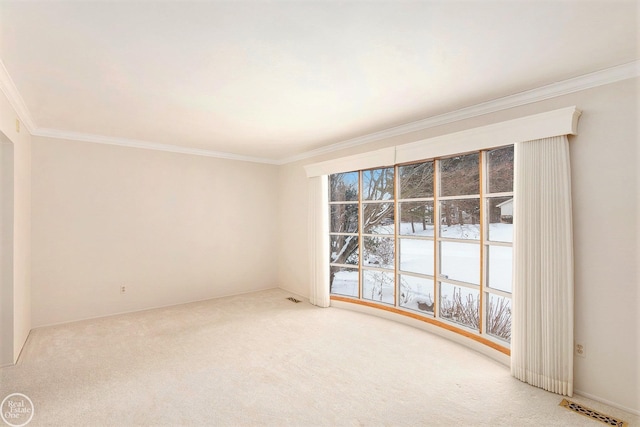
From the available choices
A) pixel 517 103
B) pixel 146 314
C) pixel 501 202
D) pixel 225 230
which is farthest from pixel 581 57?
pixel 146 314

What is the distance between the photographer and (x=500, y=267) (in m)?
3.19

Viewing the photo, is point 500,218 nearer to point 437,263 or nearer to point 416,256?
point 437,263

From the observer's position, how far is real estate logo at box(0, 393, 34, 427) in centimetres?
216

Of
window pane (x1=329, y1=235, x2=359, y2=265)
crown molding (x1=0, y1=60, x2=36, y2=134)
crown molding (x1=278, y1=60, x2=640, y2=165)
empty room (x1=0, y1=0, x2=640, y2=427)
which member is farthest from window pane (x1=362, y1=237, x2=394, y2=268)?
crown molding (x1=0, y1=60, x2=36, y2=134)

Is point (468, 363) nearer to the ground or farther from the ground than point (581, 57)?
nearer to the ground

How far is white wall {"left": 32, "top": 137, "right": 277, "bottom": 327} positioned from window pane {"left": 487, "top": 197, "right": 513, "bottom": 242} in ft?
13.0

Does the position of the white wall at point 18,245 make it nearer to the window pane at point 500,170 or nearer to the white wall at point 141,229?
the white wall at point 141,229

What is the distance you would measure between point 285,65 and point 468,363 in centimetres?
322

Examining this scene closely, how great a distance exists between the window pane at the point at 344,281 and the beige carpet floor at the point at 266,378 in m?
0.80

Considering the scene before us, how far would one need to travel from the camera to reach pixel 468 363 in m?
3.02

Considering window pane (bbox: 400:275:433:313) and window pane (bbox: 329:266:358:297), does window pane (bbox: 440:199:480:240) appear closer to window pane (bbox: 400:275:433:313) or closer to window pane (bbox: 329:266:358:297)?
window pane (bbox: 400:275:433:313)

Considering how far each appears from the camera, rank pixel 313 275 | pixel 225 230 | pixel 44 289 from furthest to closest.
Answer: pixel 225 230, pixel 313 275, pixel 44 289

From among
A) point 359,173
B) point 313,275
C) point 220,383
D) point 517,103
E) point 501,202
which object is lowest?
point 220,383

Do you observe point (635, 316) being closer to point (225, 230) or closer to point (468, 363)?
point (468, 363)
